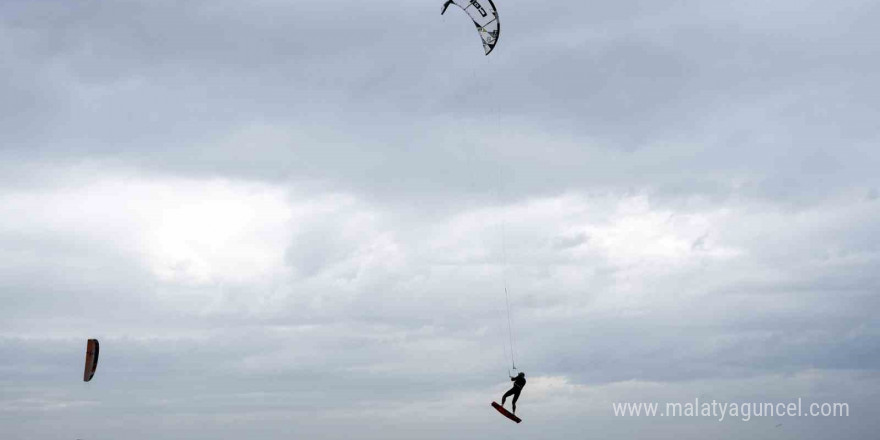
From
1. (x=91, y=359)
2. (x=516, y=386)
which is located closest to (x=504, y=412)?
(x=516, y=386)

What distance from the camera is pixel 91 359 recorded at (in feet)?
181

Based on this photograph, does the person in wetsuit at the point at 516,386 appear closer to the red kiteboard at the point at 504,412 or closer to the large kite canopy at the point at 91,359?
the red kiteboard at the point at 504,412

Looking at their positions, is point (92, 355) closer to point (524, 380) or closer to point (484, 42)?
point (524, 380)

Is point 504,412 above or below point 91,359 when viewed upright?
below

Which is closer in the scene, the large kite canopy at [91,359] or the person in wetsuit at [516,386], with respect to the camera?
the person in wetsuit at [516,386]

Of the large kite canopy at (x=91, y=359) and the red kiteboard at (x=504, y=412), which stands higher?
the large kite canopy at (x=91, y=359)

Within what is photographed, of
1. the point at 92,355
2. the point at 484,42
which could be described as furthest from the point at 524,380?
the point at 92,355

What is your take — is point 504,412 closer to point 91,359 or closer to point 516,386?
point 516,386

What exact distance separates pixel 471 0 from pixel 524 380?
2168cm

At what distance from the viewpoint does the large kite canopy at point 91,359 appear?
54.4m

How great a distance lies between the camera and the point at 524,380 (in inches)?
2031

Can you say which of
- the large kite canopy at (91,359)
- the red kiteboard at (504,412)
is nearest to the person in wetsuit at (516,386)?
the red kiteboard at (504,412)

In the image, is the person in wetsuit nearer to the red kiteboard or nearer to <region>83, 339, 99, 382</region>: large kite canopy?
the red kiteboard

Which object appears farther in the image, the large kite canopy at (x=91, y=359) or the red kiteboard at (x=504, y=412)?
the large kite canopy at (x=91, y=359)
